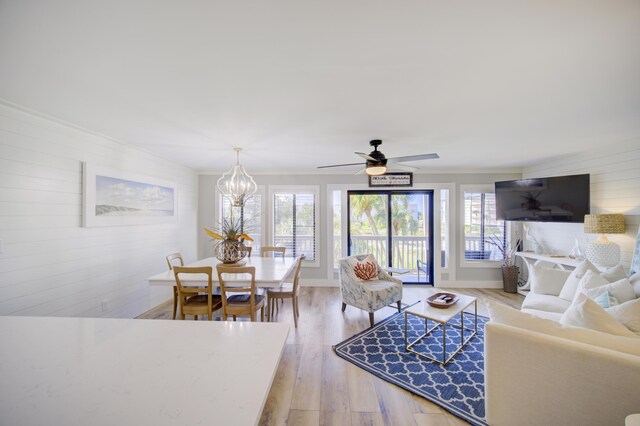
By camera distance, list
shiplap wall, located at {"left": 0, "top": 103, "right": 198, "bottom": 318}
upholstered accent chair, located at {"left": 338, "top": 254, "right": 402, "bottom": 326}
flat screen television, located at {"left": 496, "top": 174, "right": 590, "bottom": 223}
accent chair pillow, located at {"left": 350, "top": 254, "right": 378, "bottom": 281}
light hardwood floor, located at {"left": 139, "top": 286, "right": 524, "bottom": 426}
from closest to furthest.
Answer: light hardwood floor, located at {"left": 139, "top": 286, "right": 524, "bottom": 426}, shiplap wall, located at {"left": 0, "top": 103, "right": 198, "bottom": 318}, upholstered accent chair, located at {"left": 338, "top": 254, "right": 402, "bottom": 326}, flat screen television, located at {"left": 496, "top": 174, "right": 590, "bottom": 223}, accent chair pillow, located at {"left": 350, "top": 254, "right": 378, "bottom": 281}

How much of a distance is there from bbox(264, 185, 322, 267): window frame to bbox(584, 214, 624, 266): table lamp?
4.03 meters

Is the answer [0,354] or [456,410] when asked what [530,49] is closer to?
[456,410]

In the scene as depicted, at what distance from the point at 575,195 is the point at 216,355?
493 centimetres

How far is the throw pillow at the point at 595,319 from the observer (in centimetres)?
151

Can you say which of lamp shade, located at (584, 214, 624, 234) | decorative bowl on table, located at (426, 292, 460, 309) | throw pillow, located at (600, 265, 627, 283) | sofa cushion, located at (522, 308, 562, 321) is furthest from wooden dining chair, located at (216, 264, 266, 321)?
lamp shade, located at (584, 214, 624, 234)

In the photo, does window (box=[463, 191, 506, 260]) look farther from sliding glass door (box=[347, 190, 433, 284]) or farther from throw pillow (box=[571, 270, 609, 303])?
throw pillow (box=[571, 270, 609, 303])

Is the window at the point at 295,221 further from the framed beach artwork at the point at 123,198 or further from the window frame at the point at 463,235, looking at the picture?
the window frame at the point at 463,235

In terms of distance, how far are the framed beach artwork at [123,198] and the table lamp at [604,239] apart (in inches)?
241

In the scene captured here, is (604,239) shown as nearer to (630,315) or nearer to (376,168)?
(630,315)

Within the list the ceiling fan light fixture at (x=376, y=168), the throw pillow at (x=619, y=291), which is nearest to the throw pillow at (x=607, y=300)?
the throw pillow at (x=619, y=291)

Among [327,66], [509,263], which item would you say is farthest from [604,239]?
[327,66]

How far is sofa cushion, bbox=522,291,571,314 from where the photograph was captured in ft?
8.54

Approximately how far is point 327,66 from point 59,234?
3.11 m

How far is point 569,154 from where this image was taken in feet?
12.6
